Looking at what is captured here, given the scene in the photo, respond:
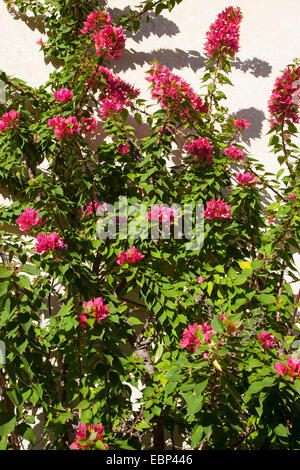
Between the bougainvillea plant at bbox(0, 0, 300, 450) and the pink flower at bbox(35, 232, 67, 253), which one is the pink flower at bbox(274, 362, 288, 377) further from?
the pink flower at bbox(35, 232, 67, 253)

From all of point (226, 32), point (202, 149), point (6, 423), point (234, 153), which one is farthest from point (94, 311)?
point (226, 32)

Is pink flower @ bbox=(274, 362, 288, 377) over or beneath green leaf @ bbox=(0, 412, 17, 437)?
over

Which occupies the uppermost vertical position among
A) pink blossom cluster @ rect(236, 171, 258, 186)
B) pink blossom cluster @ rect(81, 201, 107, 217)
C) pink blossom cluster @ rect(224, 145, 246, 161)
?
pink blossom cluster @ rect(224, 145, 246, 161)

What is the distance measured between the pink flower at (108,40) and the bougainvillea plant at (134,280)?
0.5 inches

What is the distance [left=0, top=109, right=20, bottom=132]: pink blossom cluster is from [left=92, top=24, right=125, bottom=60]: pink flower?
601mm

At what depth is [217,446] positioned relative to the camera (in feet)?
5.33

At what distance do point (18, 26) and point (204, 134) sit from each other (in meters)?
1.68

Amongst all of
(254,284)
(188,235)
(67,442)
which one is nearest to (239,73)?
(188,235)

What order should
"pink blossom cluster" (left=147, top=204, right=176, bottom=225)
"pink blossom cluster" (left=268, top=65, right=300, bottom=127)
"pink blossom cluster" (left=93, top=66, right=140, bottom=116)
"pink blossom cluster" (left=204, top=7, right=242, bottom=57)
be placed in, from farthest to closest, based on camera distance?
"pink blossom cluster" (left=204, top=7, right=242, bottom=57) → "pink blossom cluster" (left=93, top=66, right=140, bottom=116) → "pink blossom cluster" (left=268, top=65, right=300, bottom=127) → "pink blossom cluster" (left=147, top=204, right=176, bottom=225)

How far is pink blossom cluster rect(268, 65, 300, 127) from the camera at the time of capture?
2.39 metres

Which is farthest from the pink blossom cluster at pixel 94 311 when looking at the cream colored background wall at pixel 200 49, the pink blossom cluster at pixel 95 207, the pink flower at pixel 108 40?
the cream colored background wall at pixel 200 49

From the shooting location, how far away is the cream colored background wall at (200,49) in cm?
292

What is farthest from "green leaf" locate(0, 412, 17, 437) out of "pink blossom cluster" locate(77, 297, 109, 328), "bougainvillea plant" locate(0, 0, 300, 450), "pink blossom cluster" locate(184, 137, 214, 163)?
"pink blossom cluster" locate(184, 137, 214, 163)
